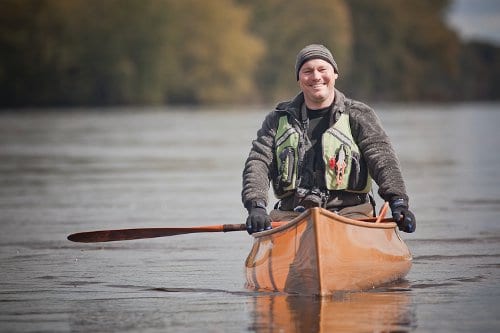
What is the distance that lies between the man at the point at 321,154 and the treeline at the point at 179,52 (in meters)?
92.4

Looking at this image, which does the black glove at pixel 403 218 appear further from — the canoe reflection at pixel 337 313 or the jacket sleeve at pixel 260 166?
the jacket sleeve at pixel 260 166

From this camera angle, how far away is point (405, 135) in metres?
Answer: 44.7

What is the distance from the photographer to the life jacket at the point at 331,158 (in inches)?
422

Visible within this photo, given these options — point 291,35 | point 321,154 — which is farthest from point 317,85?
point 291,35

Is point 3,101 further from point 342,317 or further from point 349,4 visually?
point 342,317

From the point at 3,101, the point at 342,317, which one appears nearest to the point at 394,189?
the point at 342,317

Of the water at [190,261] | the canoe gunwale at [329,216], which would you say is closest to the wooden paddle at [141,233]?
the water at [190,261]

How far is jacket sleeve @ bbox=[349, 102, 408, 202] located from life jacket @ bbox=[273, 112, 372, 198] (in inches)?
2.6

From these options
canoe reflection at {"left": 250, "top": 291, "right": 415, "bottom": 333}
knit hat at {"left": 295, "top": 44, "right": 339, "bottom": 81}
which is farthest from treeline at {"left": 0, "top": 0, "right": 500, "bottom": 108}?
canoe reflection at {"left": 250, "top": 291, "right": 415, "bottom": 333}

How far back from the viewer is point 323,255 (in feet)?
32.8

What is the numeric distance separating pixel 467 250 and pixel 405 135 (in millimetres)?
31138

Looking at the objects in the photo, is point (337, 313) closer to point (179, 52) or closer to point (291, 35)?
point (179, 52)

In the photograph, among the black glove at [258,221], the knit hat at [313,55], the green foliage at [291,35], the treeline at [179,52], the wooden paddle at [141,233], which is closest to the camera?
the black glove at [258,221]

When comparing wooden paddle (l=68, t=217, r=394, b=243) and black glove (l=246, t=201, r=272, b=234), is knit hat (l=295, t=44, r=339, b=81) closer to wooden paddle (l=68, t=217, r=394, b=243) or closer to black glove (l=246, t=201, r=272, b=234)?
black glove (l=246, t=201, r=272, b=234)
